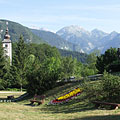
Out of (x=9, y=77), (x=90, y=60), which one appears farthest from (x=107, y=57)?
(x=90, y=60)

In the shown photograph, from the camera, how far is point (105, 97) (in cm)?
2630

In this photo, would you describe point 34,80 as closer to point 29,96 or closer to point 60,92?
point 29,96

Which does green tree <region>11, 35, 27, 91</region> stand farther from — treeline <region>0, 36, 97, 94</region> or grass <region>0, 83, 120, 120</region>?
grass <region>0, 83, 120, 120</region>

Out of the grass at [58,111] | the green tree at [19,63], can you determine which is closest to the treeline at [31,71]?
the green tree at [19,63]

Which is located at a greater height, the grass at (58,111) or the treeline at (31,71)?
the treeline at (31,71)

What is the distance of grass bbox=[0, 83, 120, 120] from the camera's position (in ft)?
60.9

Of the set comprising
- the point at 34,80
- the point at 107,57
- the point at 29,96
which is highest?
the point at 107,57

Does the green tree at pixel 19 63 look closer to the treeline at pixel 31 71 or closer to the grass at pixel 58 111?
the treeline at pixel 31 71

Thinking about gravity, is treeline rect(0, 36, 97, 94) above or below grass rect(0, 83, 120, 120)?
above

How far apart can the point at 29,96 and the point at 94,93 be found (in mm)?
16301

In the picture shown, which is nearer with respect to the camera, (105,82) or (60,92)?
(105,82)

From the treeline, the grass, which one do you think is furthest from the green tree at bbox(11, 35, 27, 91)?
the grass

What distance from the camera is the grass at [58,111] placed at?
18.6m

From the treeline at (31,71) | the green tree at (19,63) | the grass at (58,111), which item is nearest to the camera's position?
the grass at (58,111)
